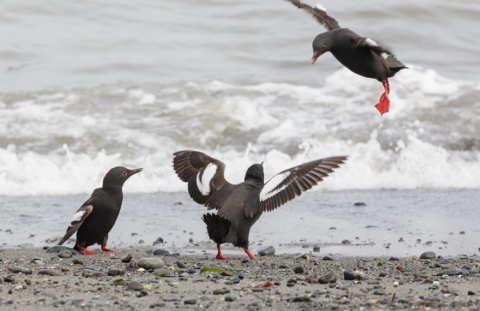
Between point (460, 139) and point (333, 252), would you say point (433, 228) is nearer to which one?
point (333, 252)

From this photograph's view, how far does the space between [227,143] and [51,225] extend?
4405mm

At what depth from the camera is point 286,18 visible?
1947 cm

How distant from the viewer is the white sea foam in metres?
10.5

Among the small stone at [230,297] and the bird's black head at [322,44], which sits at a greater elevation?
the bird's black head at [322,44]

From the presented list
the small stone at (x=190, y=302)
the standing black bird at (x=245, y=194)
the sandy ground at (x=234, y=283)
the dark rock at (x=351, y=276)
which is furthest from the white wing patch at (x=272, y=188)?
the small stone at (x=190, y=302)

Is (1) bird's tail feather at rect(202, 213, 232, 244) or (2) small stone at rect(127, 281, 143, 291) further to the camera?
(1) bird's tail feather at rect(202, 213, 232, 244)

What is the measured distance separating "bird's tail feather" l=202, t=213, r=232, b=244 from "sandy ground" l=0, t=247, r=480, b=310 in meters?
0.22

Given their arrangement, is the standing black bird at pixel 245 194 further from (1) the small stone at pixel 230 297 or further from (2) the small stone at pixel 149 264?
(1) the small stone at pixel 230 297

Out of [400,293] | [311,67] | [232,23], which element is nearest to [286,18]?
[232,23]

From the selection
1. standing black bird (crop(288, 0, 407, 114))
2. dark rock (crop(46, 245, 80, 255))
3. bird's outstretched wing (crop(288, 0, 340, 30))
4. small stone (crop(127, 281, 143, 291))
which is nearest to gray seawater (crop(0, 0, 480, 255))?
dark rock (crop(46, 245, 80, 255))

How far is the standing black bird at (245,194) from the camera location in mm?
6613

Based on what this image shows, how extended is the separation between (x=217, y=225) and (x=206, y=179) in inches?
31.2

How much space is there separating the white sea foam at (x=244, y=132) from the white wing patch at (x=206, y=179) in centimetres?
272

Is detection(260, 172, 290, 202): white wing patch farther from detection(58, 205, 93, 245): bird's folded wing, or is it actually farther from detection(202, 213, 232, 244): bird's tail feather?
detection(58, 205, 93, 245): bird's folded wing
